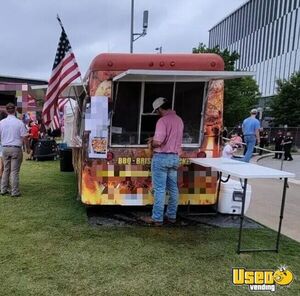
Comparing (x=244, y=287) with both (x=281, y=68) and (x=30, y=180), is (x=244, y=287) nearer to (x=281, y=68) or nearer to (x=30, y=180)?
(x=30, y=180)

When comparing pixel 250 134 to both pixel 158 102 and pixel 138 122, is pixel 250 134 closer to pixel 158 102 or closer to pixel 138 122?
pixel 138 122

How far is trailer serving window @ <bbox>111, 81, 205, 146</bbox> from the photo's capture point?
20.7 feet

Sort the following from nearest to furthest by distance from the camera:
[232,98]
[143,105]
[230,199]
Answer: [143,105]
[230,199]
[232,98]

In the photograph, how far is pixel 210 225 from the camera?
6363 millimetres

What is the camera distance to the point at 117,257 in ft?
15.9

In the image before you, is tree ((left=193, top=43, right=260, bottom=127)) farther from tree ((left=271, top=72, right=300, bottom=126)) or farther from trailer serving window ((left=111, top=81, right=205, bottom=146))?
trailer serving window ((left=111, top=81, right=205, bottom=146))

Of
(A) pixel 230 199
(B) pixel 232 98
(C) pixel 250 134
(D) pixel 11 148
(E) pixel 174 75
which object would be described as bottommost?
(A) pixel 230 199

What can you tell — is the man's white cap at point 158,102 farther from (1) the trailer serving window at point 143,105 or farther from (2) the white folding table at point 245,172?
(2) the white folding table at point 245,172

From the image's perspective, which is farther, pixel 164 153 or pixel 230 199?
pixel 230 199

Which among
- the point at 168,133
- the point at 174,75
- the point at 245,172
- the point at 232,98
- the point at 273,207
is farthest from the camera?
the point at 232,98

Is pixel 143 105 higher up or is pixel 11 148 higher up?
pixel 143 105

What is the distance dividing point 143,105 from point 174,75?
0.95m

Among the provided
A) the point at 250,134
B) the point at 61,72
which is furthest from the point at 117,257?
the point at 250,134

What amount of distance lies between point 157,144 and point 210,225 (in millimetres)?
1570
